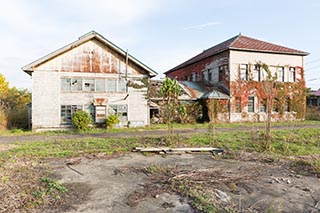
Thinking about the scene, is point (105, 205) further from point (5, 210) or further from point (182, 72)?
point (182, 72)

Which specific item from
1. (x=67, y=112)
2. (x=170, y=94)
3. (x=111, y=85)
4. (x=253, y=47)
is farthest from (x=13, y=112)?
(x=253, y=47)

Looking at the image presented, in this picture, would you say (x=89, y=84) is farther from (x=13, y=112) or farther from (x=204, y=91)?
(x=204, y=91)

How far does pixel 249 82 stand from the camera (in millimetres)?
22203

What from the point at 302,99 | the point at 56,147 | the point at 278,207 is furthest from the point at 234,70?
the point at 278,207

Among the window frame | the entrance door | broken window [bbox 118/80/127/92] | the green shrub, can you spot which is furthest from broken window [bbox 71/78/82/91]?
the window frame

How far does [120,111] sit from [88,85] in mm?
3101

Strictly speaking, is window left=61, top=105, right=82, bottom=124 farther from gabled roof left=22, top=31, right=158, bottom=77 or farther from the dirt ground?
the dirt ground

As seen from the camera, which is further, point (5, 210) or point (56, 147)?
point (56, 147)

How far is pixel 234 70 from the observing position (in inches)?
849

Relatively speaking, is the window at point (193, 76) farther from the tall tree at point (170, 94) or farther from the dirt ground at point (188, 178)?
the dirt ground at point (188, 178)

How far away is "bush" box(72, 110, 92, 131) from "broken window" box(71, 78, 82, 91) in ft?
6.19

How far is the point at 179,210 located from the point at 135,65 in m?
15.0

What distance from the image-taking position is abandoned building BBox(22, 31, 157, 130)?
16.1 m

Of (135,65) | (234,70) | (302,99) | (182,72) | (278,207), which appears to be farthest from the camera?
(182,72)
